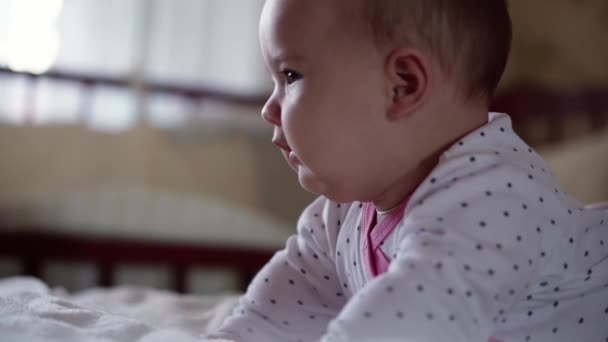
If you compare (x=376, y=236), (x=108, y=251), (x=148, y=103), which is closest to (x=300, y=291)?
(x=376, y=236)

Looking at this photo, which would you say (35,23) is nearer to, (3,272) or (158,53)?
(158,53)

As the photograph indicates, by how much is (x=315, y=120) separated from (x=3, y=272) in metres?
1.34

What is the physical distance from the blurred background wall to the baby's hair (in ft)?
3.38

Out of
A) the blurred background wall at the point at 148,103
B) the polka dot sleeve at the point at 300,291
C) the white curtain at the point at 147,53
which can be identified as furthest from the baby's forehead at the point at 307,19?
the white curtain at the point at 147,53

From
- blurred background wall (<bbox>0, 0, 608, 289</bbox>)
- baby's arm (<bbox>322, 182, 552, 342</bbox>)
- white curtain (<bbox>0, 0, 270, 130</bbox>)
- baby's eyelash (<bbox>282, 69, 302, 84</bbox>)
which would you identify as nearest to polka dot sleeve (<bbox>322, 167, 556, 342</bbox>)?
baby's arm (<bbox>322, 182, 552, 342</bbox>)

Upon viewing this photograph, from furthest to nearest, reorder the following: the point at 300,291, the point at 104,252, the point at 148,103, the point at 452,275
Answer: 1. the point at 148,103
2. the point at 104,252
3. the point at 300,291
4. the point at 452,275

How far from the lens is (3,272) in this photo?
172cm

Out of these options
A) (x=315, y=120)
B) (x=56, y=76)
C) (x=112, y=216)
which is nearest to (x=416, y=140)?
(x=315, y=120)

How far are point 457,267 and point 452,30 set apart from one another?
0.19 metres

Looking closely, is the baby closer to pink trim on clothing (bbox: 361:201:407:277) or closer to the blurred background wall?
pink trim on clothing (bbox: 361:201:407:277)

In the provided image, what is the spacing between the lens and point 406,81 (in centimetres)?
60

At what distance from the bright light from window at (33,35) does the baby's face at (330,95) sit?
140 centimetres

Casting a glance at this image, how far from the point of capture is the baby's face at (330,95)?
596 mm

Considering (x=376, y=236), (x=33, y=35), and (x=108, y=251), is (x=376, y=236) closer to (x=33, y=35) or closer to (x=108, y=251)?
(x=108, y=251)
